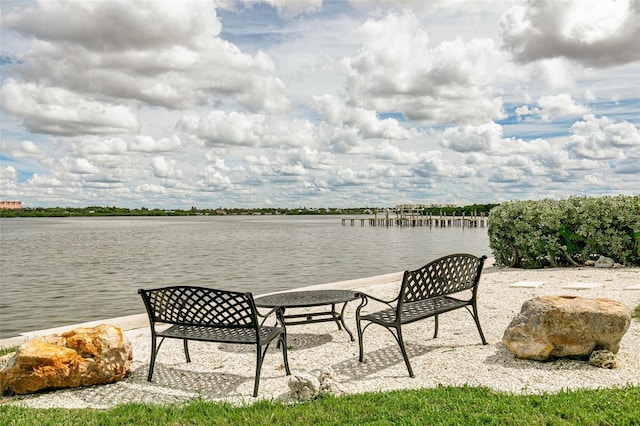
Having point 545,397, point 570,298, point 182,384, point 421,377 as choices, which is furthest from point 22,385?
point 570,298

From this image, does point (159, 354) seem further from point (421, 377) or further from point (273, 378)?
point (421, 377)

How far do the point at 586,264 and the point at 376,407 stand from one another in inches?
411

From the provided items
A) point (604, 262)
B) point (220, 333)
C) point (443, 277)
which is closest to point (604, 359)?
point (443, 277)

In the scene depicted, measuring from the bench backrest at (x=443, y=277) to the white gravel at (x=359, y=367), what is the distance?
70 centimetres

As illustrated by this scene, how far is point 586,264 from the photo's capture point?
12.7 metres

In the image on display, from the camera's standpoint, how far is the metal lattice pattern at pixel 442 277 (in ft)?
18.8

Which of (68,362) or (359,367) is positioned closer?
(68,362)

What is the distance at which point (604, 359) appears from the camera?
16.8ft

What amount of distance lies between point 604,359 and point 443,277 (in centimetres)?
179

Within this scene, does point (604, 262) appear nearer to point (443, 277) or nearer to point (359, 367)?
point (443, 277)

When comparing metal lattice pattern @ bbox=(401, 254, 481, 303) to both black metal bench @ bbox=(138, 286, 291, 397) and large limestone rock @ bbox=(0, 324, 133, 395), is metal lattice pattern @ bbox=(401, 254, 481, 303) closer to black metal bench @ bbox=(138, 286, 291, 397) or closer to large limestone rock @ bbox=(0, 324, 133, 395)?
black metal bench @ bbox=(138, 286, 291, 397)

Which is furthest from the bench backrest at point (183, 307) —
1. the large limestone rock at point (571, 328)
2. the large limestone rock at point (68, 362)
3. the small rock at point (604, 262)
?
the small rock at point (604, 262)

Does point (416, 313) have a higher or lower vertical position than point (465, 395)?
higher

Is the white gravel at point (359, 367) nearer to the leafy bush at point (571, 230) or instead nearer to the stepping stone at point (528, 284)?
the stepping stone at point (528, 284)
